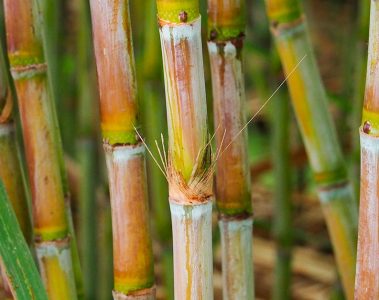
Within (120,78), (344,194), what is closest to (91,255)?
(344,194)

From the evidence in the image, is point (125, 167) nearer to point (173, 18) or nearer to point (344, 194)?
point (173, 18)

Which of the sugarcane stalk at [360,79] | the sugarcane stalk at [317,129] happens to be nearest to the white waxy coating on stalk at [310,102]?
the sugarcane stalk at [317,129]

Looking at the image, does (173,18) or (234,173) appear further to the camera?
(234,173)

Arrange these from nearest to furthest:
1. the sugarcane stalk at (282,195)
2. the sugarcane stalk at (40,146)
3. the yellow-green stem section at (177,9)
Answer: the yellow-green stem section at (177,9) → the sugarcane stalk at (40,146) → the sugarcane stalk at (282,195)

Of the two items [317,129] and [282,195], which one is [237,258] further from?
[282,195]

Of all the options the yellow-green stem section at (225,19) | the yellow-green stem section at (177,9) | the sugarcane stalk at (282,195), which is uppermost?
the yellow-green stem section at (177,9)

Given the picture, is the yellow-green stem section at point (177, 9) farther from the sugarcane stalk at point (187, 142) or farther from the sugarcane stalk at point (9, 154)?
the sugarcane stalk at point (9, 154)
